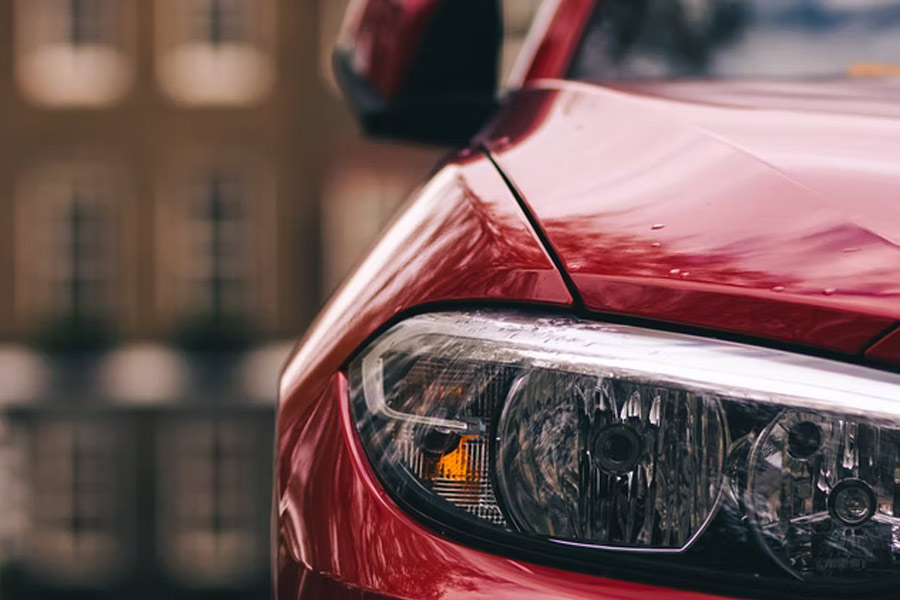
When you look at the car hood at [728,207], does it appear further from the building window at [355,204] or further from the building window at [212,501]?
the building window at [212,501]

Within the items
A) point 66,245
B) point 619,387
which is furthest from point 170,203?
point 619,387

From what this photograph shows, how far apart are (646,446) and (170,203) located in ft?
75.3

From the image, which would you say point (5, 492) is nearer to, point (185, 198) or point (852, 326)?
point (185, 198)

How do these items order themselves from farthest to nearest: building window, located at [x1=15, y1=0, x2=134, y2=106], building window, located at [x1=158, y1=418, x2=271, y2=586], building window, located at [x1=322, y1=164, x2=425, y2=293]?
building window, located at [x1=158, y1=418, x2=271, y2=586] → building window, located at [x1=15, y1=0, x2=134, y2=106] → building window, located at [x1=322, y1=164, x2=425, y2=293]

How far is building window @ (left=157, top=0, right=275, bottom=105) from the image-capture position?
22.4 metres

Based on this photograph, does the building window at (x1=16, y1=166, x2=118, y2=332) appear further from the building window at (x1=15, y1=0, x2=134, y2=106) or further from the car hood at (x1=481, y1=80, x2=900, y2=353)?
the car hood at (x1=481, y1=80, x2=900, y2=353)

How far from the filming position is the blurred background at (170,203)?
22328 mm

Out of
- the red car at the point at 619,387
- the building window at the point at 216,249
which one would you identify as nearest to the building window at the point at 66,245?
the building window at the point at 216,249

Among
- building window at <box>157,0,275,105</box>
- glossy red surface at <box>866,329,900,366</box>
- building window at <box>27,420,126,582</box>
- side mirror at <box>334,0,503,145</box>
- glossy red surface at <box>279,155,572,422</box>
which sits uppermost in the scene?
building window at <box>157,0,275,105</box>

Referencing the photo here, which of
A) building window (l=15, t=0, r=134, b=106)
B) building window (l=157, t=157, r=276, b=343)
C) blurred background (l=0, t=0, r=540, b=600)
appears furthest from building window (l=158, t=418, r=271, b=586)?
building window (l=15, t=0, r=134, b=106)

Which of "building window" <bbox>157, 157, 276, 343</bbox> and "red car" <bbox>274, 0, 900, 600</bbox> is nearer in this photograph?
"red car" <bbox>274, 0, 900, 600</bbox>

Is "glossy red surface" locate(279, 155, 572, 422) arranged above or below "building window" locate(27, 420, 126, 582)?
above

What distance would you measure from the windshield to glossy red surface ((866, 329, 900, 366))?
0.83 m

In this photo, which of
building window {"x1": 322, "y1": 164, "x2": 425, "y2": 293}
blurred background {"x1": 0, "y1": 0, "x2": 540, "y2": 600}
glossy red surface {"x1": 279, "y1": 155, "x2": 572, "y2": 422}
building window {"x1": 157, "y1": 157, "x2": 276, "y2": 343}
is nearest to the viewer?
glossy red surface {"x1": 279, "y1": 155, "x2": 572, "y2": 422}
